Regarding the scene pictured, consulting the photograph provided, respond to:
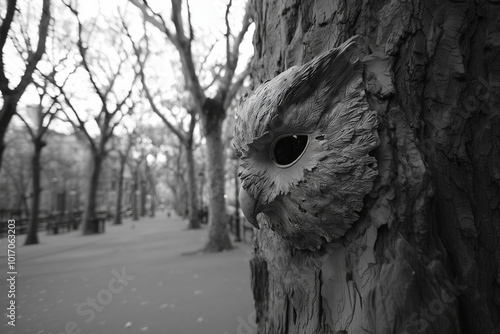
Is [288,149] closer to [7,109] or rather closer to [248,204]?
[248,204]

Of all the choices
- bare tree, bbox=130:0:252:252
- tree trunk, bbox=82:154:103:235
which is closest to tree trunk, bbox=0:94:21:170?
bare tree, bbox=130:0:252:252

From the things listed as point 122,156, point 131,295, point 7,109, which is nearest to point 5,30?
point 7,109

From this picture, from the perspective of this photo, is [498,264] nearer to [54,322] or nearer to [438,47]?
[438,47]

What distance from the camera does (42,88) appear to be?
122 inches

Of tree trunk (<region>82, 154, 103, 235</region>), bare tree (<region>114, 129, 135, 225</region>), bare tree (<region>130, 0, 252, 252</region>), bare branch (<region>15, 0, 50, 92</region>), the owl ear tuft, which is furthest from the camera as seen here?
bare tree (<region>114, 129, 135, 225</region>)

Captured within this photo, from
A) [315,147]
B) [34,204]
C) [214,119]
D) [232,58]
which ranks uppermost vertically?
[232,58]

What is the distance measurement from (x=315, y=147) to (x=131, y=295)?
5123mm

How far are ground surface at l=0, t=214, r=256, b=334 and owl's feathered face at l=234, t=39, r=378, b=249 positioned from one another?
2.15 meters

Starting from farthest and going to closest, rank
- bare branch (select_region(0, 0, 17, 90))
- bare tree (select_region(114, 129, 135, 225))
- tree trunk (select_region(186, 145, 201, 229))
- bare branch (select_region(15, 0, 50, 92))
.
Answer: bare tree (select_region(114, 129, 135, 225)) → tree trunk (select_region(186, 145, 201, 229)) → bare branch (select_region(15, 0, 50, 92)) → bare branch (select_region(0, 0, 17, 90))

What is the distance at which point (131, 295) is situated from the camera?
485 cm

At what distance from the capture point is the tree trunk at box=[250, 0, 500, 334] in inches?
43.5

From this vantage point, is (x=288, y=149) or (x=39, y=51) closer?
(x=288, y=149)

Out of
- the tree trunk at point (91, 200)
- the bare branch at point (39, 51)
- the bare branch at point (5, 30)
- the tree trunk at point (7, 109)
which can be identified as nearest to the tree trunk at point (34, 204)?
the tree trunk at point (7, 109)

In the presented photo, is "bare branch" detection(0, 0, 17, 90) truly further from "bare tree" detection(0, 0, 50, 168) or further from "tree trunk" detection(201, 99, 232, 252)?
"tree trunk" detection(201, 99, 232, 252)
